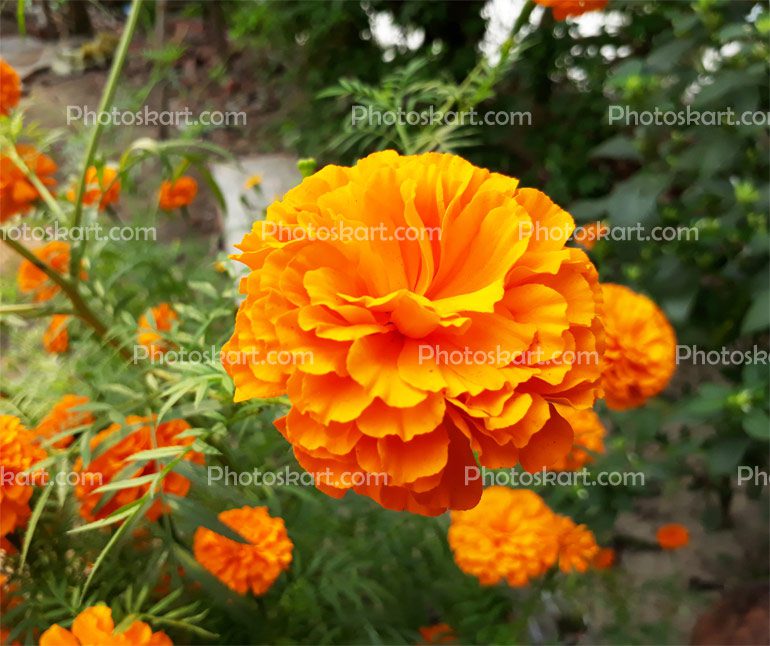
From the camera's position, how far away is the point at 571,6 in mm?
546

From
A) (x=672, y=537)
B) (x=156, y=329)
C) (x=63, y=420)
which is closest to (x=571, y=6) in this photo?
(x=156, y=329)

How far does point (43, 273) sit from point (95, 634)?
481 millimetres

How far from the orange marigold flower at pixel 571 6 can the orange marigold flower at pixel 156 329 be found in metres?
0.43

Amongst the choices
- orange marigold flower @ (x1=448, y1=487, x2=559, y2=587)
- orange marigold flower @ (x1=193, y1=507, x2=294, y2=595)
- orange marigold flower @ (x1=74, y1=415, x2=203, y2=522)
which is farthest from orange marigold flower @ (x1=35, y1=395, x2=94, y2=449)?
orange marigold flower @ (x1=448, y1=487, x2=559, y2=587)

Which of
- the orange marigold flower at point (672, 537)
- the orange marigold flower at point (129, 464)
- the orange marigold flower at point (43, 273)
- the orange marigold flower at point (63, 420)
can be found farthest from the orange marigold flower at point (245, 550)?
the orange marigold flower at point (672, 537)

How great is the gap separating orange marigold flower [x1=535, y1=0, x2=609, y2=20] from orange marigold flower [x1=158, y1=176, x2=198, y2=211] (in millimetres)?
564

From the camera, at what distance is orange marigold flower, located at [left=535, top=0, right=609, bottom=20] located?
0.54 metres

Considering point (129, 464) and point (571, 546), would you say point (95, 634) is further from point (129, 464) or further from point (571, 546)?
point (571, 546)

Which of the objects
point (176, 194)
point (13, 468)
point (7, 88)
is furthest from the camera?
point (176, 194)

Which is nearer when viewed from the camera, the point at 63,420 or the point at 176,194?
the point at 63,420

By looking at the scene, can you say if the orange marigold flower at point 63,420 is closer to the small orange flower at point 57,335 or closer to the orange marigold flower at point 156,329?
the orange marigold flower at point 156,329

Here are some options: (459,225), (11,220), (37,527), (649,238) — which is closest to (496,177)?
(459,225)

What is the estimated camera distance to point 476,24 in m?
1.57

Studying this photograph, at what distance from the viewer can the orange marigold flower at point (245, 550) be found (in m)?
0.56
